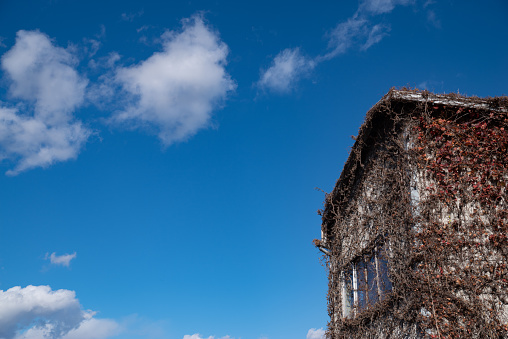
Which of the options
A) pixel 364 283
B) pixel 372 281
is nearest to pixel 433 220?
pixel 372 281

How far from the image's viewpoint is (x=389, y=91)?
789 centimetres

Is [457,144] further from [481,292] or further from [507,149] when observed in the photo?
[481,292]

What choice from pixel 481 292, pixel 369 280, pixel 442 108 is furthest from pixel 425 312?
pixel 442 108

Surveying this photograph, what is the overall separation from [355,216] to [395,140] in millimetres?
2473

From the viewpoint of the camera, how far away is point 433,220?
7.02m

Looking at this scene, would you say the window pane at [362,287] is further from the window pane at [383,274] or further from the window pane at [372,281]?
the window pane at [383,274]

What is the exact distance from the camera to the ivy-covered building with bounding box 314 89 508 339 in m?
6.47

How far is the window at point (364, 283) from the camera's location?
316 inches

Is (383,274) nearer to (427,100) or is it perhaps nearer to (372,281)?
(372,281)

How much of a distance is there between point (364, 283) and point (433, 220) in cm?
259

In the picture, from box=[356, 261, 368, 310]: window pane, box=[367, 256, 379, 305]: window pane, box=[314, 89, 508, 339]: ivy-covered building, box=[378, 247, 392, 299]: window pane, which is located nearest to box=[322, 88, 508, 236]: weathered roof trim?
box=[314, 89, 508, 339]: ivy-covered building

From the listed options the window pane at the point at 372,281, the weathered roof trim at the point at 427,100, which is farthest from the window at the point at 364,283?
the weathered roof trim at the point at 427,100

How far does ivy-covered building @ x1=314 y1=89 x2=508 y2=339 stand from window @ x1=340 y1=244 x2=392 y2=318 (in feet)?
0.09

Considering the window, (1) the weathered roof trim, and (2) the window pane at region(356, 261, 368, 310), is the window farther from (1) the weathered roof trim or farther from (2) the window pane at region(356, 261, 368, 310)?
(1) the weathered roof trim
